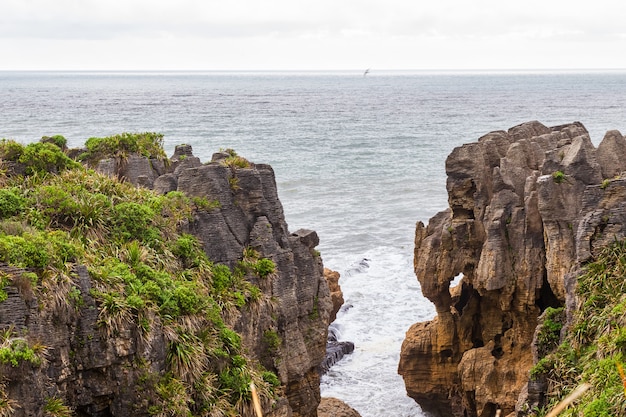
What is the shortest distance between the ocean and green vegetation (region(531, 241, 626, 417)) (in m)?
10.6

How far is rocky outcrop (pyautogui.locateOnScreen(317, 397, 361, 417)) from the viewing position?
24.1m

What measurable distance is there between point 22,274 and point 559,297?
13.8 m

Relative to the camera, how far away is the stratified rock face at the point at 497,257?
21406 mm

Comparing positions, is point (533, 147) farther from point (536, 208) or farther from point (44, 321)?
point (44, 321)

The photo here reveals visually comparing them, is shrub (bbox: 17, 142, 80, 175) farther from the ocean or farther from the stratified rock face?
the ocean

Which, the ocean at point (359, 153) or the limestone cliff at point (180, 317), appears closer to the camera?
the limestone cliff at point (180, 317)

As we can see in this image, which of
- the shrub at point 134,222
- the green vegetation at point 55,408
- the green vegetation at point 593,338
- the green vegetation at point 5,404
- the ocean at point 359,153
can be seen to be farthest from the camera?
the ocean at point 359,153

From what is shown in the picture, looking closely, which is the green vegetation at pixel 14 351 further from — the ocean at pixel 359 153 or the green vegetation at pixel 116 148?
the ocean at pixel 359 153

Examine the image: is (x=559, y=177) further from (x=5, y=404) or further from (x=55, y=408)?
(x=5, y=404)

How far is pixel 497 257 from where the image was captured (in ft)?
75.1

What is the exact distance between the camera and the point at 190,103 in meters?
149

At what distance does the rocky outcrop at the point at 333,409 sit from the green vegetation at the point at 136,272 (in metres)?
6.77

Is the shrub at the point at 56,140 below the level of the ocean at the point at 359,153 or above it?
above

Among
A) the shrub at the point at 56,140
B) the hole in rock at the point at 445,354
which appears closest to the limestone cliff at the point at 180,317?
the shrub at the point at 56,140
